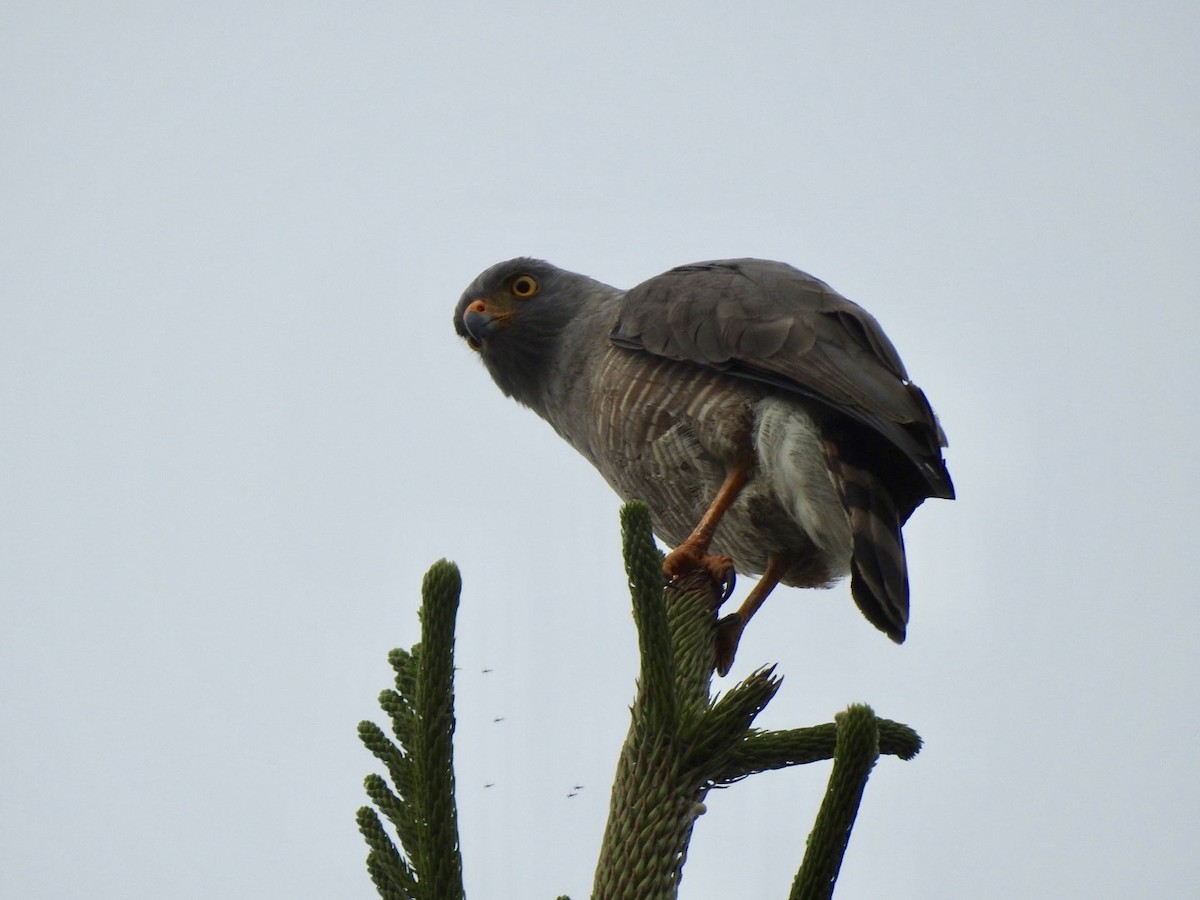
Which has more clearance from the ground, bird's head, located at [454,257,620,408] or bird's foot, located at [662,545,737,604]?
bird's head, located at [454,257,620,408]

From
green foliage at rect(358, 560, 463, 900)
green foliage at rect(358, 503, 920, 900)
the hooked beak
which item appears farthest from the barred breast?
green foliage at rect(358, 560, 463, 900)

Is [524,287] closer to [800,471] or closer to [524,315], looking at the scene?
[524,315]

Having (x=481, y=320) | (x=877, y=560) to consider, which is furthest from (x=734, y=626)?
(x=481, y=320)

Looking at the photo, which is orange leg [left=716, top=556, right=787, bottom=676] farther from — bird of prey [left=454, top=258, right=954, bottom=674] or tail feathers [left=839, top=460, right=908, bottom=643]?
tail feathers [left=839, top=460, right=908, bottom=643]

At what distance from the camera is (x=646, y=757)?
2.56 m

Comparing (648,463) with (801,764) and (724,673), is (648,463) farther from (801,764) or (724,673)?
(801,764)

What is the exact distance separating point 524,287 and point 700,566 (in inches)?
120

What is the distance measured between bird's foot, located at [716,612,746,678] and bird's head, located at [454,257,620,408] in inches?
94.7

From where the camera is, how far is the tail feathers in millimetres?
3621

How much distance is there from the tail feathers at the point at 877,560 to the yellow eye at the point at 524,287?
2.82 meters

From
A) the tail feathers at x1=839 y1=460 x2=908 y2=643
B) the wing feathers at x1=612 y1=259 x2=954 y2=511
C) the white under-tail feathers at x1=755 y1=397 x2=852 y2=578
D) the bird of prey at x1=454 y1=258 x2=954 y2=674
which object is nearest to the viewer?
the tail feathers at x1=839 y1=460 x2=908 y2=643

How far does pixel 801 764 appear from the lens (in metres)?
2.73

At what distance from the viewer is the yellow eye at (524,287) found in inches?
252

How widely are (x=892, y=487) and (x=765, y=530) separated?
2.01ft
